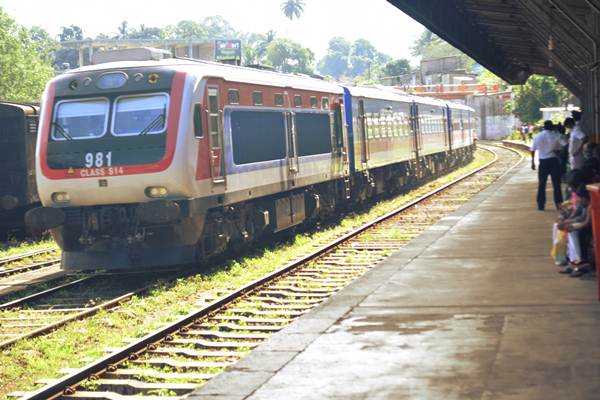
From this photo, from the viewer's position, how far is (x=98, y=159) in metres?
14.7

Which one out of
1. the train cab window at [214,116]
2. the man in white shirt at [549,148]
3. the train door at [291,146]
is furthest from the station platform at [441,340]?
the man in white shirt at [549,148]

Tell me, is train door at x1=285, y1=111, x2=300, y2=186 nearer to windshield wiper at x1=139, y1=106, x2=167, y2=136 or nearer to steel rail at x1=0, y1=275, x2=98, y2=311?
windshield wiper at x1=139, y1=106, x2=167, y2=136

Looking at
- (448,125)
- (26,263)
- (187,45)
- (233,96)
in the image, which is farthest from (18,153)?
(187,45)

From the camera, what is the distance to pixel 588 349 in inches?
311

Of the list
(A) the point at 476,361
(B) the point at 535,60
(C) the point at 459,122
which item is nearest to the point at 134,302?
(A) the point at 476,361

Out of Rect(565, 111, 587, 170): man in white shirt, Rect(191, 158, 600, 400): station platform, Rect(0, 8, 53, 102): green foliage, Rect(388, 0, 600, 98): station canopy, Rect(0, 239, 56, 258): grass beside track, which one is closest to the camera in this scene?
Rect(191, 158, 600, 400): station platform

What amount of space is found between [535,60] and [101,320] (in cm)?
2441

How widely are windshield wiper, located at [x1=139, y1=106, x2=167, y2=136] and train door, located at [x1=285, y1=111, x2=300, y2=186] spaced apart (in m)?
4.33

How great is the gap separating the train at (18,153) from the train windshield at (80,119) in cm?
705

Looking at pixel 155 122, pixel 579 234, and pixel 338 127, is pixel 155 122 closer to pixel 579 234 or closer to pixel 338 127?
pixel 579 234

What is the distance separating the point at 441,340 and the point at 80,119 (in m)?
8.09

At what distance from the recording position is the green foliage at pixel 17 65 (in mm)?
65312

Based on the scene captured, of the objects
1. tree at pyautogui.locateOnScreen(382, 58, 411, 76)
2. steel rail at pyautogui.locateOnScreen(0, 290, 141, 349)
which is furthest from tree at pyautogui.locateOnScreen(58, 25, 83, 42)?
steel rail at pyautogui.locateOnScreen(0, 290, 141, 349)

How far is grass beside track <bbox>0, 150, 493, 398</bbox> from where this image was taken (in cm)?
952
